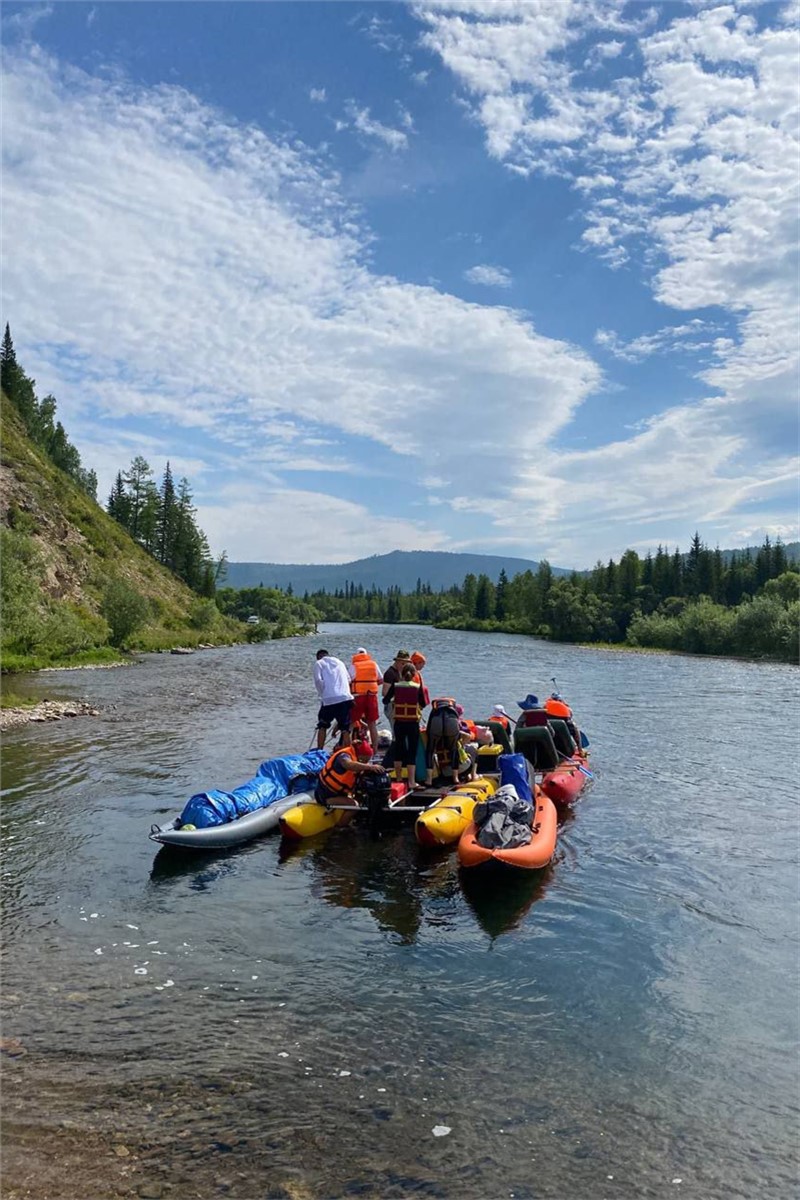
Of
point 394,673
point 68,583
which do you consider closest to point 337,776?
point 394,673

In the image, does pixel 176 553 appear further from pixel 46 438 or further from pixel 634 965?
pixel 634 965

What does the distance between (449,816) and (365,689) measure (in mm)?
4156

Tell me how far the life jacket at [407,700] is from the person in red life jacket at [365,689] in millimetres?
1750

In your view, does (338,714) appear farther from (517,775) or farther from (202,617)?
(202,617)

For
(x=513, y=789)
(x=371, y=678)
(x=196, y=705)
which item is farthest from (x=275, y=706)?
(x=513, y=789)

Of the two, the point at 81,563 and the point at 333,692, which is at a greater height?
the point at 81,563

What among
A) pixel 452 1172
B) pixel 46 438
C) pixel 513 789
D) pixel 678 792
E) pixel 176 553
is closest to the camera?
pixel 452 1172

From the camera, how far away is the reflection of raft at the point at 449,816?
11.7 m

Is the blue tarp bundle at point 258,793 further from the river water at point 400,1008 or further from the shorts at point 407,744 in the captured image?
the shorts at point 407,744

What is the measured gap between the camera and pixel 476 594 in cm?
14012

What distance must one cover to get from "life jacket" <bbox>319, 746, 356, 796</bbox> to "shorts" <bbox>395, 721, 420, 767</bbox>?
1.29m

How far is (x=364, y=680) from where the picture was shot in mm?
15578

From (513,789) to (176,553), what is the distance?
10000cm

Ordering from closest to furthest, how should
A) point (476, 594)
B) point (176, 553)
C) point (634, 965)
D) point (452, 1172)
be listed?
point (452, 1172), point (634, 965), point (176, 553), point (476, 594)
